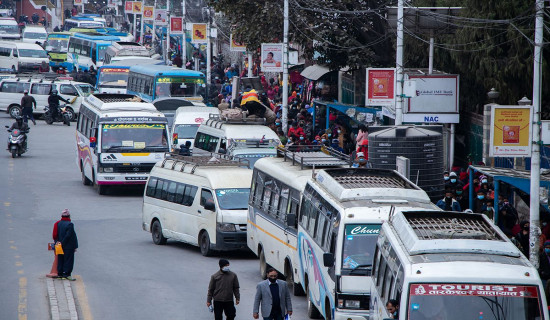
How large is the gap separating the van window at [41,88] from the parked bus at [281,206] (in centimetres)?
2979

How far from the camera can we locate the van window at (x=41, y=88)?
158 feet

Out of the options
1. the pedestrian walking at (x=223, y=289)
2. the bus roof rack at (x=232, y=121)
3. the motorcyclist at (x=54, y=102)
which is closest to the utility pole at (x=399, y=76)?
the bus roof rack at (x=232, y=121)

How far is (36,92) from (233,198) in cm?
2915

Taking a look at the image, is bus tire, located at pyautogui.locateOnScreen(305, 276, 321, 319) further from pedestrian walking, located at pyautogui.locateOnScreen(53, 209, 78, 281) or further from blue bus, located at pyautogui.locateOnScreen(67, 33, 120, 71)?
blue bus, located at pyautogui.locateOnScreen(67, 33, 120, 71)

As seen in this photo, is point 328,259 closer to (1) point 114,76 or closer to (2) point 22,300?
(2) point 22,300

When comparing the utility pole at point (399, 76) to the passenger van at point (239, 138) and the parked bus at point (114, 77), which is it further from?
the parked bus at point (114, 77)

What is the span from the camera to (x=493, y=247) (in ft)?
34.6

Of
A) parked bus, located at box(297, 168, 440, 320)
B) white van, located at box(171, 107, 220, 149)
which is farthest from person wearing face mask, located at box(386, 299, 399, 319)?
white van, located at box(171, 107, 220, 149)

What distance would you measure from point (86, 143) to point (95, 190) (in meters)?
1.52

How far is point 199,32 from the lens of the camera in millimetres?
50562

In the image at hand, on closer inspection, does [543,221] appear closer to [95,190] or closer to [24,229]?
[24,229]

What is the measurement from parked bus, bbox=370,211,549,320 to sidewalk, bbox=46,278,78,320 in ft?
21.4

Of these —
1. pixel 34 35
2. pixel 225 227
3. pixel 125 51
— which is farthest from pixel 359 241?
pixel 34 35

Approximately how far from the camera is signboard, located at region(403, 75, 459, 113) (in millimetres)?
25250
